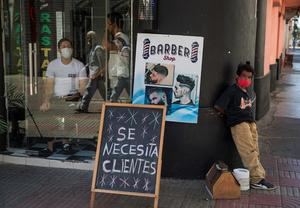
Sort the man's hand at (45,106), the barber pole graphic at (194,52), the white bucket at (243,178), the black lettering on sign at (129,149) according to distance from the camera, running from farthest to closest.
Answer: the man's hand at (45,106), the barber pole graphic at (194,52), the white bucket at (243,178), the black lettering on sign at (129,149)

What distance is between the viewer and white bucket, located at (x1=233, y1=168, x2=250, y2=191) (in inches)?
209

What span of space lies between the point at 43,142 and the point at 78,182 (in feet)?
4.93

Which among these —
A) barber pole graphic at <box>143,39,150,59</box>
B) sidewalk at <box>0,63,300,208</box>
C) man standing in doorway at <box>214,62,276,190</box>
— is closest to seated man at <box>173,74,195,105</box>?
man standing in doorway at <box>214,62,276,190</box>

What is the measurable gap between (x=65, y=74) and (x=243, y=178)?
291 centimetres

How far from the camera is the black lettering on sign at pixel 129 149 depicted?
470cm

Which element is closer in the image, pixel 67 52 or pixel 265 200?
pixel 265 200

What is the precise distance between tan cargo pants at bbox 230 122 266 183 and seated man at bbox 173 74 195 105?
0.62 meters

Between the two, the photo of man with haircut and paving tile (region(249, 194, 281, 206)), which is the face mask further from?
paving tile (region(249, 194, 281, 206))

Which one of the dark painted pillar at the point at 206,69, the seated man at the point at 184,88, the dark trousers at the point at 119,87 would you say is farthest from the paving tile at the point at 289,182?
the dark trousers at the point at 119,87

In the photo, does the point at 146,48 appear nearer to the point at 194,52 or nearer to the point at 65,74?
the point at 194,52

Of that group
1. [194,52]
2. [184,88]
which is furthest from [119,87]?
[194,52]

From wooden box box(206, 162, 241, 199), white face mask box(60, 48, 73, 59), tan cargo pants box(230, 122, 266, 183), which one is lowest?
wooden box box(206, 162, 241, 199)

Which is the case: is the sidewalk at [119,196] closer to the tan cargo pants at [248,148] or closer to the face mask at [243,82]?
the tan cargo pants at [248,148]

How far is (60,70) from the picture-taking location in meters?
6.72
